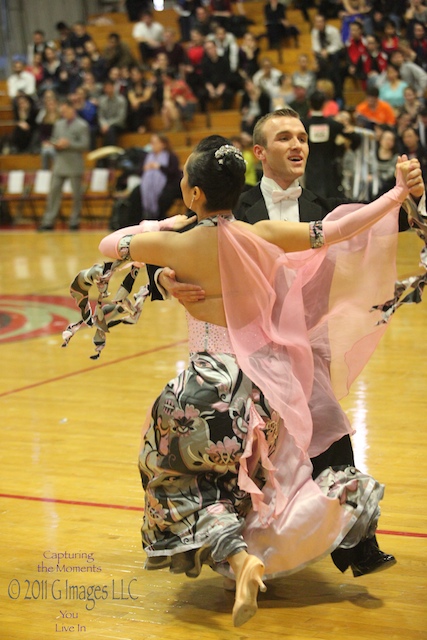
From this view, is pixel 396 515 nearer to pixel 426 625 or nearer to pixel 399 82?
pixel 426 625

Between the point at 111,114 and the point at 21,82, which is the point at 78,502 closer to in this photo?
the point at 111,114

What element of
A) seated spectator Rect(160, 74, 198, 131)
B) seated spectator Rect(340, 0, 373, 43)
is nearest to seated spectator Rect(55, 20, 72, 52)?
seated spectator Rect(160, 74, 198, 131)

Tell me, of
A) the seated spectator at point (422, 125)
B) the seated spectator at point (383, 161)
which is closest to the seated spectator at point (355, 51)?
the seated spectator at point (422, 125)

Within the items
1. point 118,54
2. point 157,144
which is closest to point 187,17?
point 118,54

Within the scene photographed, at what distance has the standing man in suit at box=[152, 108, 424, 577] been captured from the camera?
326 cm

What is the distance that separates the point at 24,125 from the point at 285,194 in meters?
15.7

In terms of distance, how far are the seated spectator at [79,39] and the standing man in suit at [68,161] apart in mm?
3305

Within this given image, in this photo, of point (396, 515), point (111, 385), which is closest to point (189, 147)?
point (111, 385)

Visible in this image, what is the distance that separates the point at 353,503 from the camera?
321 centimetres

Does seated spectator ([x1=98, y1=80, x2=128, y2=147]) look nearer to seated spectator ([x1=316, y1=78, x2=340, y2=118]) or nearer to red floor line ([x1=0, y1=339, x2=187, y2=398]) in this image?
seated spectator ([x1=316, y1=78, x2=340, y2=118])

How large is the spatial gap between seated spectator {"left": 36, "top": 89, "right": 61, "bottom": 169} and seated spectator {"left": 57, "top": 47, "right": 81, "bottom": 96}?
2.66ft

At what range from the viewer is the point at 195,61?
18062 mm

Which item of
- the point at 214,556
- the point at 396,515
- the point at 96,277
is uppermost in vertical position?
the point at 96,277

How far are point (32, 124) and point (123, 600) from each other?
1649cm
